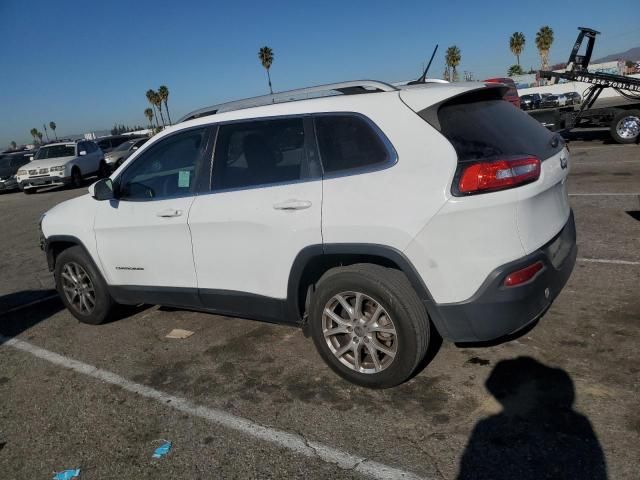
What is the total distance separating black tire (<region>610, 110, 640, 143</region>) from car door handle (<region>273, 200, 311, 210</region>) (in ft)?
43.0

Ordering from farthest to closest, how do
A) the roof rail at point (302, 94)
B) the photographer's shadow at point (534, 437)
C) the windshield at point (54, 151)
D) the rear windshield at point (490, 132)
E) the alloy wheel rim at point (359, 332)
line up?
1. the windshield at point (54, 151)
2. the roof rail at point (302, 94)
3. the alloy wheel rim at point (359, 332)
4. the rear windshield at point (490, 132)
5. the photographer's shadow at point (534, 437)

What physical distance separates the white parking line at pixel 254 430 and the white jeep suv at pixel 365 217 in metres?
0.63

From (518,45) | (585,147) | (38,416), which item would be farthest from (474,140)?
(518,45)

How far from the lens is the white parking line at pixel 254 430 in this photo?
2604mm

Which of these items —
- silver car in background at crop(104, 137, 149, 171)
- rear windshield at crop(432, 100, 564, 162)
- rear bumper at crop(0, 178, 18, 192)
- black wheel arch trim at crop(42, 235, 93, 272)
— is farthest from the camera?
silver car in background at crop(104, 137, 149, 171)

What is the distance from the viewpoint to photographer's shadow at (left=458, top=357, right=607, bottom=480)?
2.45 metres

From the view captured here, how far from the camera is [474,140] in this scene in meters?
2.94

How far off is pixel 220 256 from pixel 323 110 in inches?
49.2

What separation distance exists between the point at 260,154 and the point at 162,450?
6.37ft

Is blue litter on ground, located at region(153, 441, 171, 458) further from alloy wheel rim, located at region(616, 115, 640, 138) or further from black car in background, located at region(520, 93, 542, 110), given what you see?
black car in background, located at region(520, 93, 542, 110)

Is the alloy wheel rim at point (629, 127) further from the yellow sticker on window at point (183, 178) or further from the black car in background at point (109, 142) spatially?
the black car in background at point (109, 142)

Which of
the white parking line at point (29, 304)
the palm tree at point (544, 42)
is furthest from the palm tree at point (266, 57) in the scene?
the white parking line at point (29, 304)

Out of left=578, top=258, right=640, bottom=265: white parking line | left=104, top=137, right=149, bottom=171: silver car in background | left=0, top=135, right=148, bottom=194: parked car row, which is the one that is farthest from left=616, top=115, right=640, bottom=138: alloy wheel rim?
left=104, top=137, right=149, bottom=171: silver car in background

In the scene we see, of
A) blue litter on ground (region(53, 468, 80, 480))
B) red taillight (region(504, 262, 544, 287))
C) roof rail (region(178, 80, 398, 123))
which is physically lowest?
blue litter on ground (region(53, 468, 80, 480))
